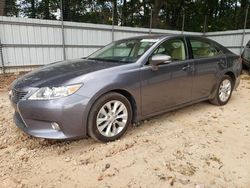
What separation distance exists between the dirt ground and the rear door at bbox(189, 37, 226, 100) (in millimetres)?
711

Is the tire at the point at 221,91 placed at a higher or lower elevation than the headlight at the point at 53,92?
lower

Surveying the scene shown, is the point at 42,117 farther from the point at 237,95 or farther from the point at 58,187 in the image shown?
the point at 237,95

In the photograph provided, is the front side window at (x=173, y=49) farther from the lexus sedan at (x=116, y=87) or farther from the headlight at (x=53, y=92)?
the headlight at (x=53, y=92)

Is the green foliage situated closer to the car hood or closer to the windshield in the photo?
the windshield

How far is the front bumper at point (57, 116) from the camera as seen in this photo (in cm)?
263

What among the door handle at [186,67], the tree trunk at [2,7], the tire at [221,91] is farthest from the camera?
the tree trunk at [2,7]

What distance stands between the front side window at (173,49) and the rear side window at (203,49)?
10.7 inches


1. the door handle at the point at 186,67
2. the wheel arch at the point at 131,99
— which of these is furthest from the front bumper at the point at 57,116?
the door handle at the point at 186,67

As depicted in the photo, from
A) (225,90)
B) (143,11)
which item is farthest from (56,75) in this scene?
(143,11)

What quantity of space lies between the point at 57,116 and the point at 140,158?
1068 millimetres

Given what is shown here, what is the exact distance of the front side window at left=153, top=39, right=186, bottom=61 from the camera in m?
3.58

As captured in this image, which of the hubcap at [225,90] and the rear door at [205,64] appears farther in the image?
the hubcap at [225,90]

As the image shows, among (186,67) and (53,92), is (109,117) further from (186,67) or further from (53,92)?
(186,67)

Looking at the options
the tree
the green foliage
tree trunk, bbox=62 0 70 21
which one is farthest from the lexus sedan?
the green foliage
